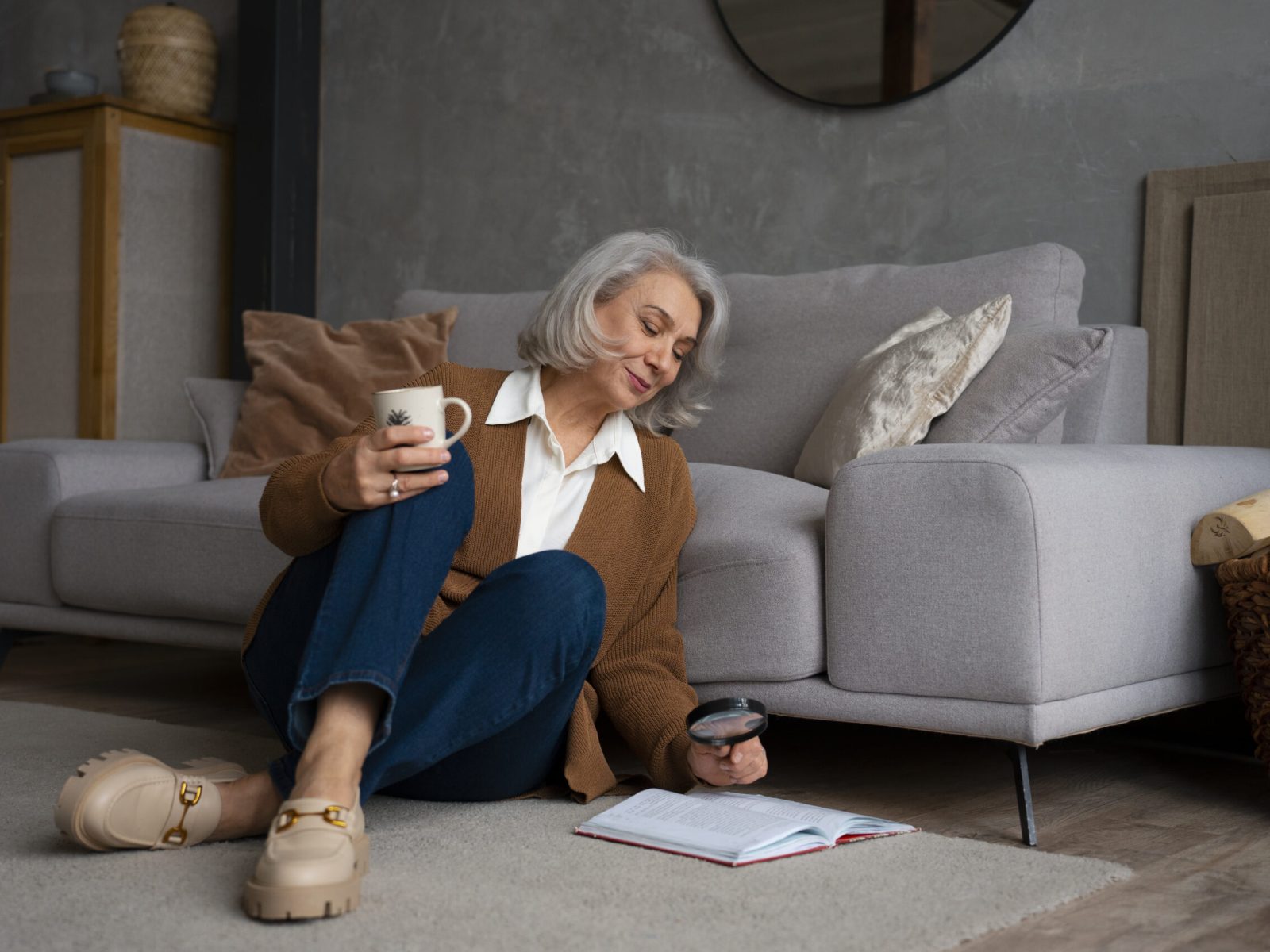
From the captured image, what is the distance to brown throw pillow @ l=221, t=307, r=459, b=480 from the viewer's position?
296cm

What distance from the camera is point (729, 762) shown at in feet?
5.55

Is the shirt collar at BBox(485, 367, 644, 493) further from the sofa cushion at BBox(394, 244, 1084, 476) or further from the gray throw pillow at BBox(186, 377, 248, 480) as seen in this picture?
the gray throw pillow at BBox(186, 377, 248, 480)

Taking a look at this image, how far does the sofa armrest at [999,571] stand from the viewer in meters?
Answer: 1.72

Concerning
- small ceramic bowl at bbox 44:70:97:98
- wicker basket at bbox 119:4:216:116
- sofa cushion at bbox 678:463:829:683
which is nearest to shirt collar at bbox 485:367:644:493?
sofa cushion at bbox 678:463:829:683

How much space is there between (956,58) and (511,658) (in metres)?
2.03

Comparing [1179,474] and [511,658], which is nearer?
[511,658]

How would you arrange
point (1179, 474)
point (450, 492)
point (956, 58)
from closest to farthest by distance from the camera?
1. point (450, 492)
2. point (1179, 474)
3. point (956, 58)

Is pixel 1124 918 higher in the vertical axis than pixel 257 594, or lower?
lower

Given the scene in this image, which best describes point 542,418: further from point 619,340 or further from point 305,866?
point 305,866

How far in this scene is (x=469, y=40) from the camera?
12.9 ft

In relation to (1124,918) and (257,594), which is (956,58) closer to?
(257,594)

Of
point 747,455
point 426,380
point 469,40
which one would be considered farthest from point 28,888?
point 469,40

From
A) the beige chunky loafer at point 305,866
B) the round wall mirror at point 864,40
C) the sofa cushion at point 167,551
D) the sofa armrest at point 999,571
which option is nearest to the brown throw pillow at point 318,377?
the sofa cushion at point 167,551

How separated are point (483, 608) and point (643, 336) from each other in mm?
488
